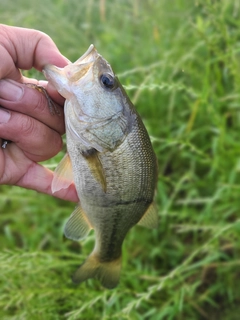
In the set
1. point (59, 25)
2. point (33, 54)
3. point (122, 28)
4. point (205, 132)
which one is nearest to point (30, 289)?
point (33, 54)

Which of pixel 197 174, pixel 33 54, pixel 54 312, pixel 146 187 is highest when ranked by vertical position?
pixel 33 54

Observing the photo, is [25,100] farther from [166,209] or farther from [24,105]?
[166,209]

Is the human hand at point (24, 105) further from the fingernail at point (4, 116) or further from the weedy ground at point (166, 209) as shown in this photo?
the weedy ground at point (166, 209)

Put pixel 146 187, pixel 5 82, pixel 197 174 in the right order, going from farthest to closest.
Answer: pixel 197 174
pixel 146 187
pixel 5 82

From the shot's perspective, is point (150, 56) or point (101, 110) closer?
point (101, 110)

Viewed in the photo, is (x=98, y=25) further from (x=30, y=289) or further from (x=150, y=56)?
(x=30, y=289)

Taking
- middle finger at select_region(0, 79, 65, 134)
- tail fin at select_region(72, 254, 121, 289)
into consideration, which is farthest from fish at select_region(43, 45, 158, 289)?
tail fin at select_region(72, 254, 121, 289)

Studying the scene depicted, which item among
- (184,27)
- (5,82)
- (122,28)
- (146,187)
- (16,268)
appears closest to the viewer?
(5,82)
